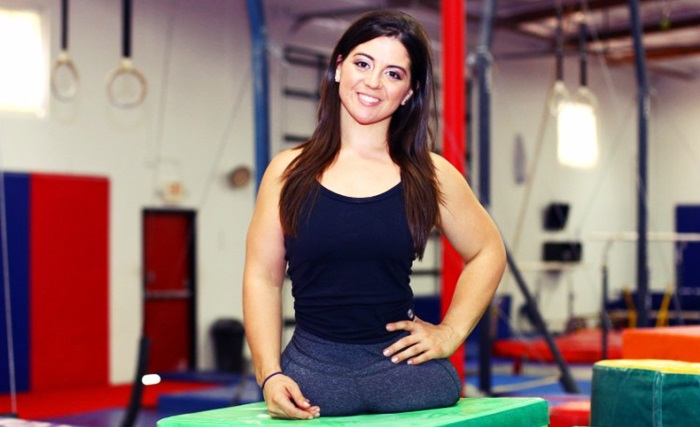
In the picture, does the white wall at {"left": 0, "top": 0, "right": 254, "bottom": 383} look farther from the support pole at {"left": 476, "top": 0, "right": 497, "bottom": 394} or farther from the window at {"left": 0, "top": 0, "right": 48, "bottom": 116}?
the support pole at {"left": 476, "top": 0, "right": 497, "bottom": 394}

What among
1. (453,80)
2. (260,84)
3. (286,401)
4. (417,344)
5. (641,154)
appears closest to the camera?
(286,401)

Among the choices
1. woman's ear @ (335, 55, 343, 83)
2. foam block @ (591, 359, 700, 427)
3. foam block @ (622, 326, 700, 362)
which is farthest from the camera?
foam block @ (622, 326, 700, 362)

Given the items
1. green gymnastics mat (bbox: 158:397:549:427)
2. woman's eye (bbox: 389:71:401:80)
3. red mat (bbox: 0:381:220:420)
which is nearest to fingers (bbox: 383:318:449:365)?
green gymnastics mat (bbox: 158:397:549:427)

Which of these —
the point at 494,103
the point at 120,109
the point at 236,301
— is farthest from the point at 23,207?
the point at 494,103

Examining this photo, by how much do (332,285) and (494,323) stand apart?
978 centimetres

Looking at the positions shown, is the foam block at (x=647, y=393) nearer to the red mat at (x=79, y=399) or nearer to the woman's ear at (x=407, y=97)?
the woman's ear at (x=407, y=97)

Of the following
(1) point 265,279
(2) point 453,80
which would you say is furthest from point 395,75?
(2) point 453,80

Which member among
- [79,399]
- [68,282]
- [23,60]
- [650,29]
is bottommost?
[79,399]

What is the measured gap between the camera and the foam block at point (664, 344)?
11.4 ft

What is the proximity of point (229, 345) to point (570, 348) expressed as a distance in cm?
324

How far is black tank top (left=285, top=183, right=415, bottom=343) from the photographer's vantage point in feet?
6.65

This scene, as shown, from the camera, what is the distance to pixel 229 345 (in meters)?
10.3

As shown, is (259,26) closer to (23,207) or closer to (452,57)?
(452,57)

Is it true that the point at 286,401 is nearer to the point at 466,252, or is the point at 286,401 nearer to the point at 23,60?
the point at 466,252
